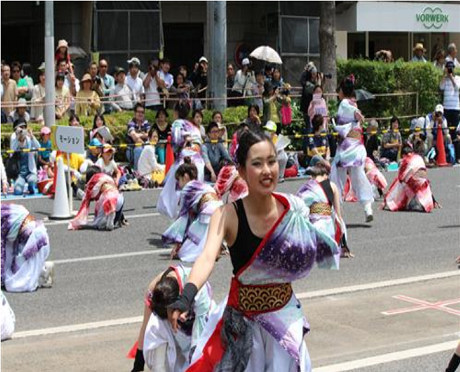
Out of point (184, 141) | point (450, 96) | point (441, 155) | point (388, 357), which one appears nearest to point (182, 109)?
point (184, 141)

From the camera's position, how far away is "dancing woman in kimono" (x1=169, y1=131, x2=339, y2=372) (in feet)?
19.5

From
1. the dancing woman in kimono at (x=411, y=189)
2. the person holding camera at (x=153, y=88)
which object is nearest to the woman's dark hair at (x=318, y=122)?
the dancing woman in kimono at (x=411, y=189)

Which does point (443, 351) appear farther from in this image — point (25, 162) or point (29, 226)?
point (25, 162)

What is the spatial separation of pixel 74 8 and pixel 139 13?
1522 mm

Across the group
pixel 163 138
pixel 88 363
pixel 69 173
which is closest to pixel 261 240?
pixel 88 363

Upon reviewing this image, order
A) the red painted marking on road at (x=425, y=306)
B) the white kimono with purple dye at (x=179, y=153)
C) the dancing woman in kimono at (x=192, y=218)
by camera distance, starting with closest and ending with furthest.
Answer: the red painted marking on road at (x=425, y=306)
the dancing woman in kimono at (x=192, y=218)
the white kimono with purple dye at (x=179, y=153)

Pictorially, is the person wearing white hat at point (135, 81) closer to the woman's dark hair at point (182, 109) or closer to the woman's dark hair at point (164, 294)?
the woman's dark hair at point (182, 109)

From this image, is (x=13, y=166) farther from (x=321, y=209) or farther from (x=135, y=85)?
(x=321, y=209)

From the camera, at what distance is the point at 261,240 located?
5.95 meters

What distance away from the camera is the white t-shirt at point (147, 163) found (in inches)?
750

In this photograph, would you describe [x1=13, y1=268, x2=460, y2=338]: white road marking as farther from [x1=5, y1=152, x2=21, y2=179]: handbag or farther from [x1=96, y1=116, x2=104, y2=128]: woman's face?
[x1=96, y1=116, x2=104, y2=128]: woman's face

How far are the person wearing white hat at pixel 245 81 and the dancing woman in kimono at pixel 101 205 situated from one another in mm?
9183

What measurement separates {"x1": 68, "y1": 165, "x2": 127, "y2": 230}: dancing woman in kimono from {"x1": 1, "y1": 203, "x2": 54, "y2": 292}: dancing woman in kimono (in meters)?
3.49

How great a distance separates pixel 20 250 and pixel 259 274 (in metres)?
5.62
